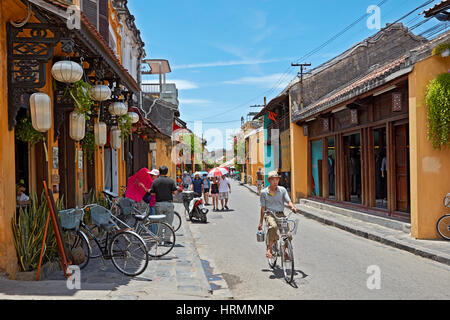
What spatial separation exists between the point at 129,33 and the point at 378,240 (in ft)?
48.8

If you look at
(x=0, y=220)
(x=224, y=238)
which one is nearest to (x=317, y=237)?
Answer: (x=224, y=238)

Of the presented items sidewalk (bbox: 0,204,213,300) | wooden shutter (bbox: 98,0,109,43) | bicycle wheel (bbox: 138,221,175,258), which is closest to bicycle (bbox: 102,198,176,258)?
bicycle wheel (bbox: 138,221,175,258)

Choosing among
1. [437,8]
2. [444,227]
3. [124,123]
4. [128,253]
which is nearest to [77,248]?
[128,253]

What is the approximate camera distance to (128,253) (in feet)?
23.7

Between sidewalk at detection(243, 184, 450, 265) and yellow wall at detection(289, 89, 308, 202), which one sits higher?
yellow wall at detection(289, 89, 308, 202)

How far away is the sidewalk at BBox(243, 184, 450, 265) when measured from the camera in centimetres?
876

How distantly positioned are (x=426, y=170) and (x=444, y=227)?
135cm

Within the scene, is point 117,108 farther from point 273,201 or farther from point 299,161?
point 299,161

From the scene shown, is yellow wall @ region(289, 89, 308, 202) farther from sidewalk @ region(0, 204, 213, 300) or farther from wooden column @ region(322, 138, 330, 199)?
sidewalk @ region(0, 204, 213, 300)

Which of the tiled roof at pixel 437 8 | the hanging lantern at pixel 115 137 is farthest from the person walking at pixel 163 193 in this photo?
the tiled roof at pixel 437 8

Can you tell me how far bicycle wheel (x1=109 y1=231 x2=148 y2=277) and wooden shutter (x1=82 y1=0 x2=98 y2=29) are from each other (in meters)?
7.22

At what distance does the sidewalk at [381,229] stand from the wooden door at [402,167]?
29.4 inches

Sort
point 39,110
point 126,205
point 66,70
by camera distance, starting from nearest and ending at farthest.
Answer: point 39,110 < point 66,70 < point 126,205

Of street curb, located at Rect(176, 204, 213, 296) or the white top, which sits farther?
the white top
